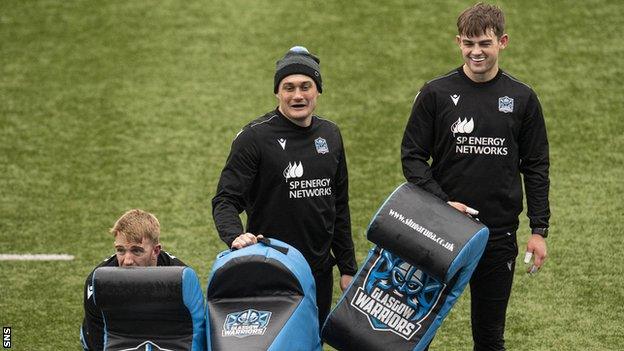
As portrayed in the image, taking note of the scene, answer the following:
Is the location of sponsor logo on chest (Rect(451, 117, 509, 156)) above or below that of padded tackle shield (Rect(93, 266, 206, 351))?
above

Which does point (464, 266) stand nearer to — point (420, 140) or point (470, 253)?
point (470, 253)

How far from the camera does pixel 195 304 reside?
409 cm

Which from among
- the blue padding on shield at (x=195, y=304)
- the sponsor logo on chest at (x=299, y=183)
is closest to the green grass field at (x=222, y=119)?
the sponsor logo on chest at (x=299, y=183)

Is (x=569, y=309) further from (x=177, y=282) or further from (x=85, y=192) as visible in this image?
(x=85, y=192)

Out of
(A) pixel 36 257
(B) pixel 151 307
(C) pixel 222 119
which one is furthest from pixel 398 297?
(C) pixel 222 119

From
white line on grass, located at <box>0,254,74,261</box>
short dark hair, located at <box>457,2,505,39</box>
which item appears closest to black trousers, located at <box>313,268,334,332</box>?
short dark hair, located at <box>457,2,505,39</box>

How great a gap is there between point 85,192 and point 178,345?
388 cm

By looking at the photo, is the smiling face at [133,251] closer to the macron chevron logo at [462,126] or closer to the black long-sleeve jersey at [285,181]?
the black long-sleeve jersey at [285,181]

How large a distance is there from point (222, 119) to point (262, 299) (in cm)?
462

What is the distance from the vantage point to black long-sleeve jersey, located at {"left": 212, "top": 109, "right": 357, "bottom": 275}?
4.54m

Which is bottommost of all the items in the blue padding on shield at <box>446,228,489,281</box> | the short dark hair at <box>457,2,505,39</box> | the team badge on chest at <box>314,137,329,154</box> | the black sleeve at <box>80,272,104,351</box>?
the black sleeve at <box>80,272,104,351</box>

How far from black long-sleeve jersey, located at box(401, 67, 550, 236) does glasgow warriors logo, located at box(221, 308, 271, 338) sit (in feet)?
3.26

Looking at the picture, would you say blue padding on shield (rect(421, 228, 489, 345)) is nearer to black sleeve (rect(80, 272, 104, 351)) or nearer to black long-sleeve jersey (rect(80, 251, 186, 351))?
black long-sleeve jersey (rect(80, 251, 186, 351))

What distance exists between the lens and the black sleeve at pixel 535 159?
4629 mm
